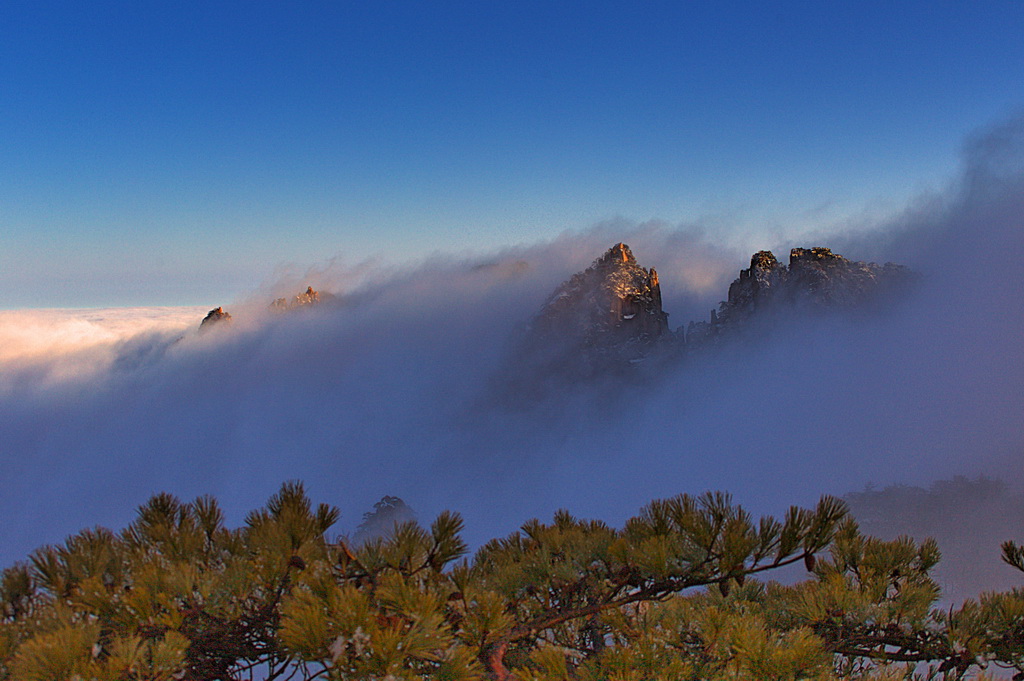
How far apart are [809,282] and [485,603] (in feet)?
685

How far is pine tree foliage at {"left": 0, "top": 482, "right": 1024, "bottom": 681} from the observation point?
3305 mm

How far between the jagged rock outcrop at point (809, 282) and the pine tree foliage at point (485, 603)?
187972 millimetres

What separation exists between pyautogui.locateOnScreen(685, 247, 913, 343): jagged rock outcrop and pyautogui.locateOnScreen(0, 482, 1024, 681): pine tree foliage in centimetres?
18797

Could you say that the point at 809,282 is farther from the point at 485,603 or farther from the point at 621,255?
the point at 485,603

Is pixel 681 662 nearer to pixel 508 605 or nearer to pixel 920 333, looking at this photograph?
pixel 508 605

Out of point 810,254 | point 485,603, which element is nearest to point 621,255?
point 810,254

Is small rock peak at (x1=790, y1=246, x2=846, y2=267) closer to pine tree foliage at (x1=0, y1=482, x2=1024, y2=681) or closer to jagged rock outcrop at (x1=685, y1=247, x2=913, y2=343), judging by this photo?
jagged rock outcrop at (x1=685, y1=247, x2=913, y2=343)

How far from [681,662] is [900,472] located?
576 ft

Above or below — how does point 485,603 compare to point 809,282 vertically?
below

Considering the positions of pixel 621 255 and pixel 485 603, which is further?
pixel 621 255

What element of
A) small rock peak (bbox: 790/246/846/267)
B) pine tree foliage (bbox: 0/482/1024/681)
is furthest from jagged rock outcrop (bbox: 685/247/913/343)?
pine tree foliage (bbox: 0/482/1024/681)

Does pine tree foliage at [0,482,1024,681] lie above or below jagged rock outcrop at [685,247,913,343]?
below

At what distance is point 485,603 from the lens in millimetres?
3668

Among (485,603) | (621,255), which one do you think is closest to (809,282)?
(621,255)
